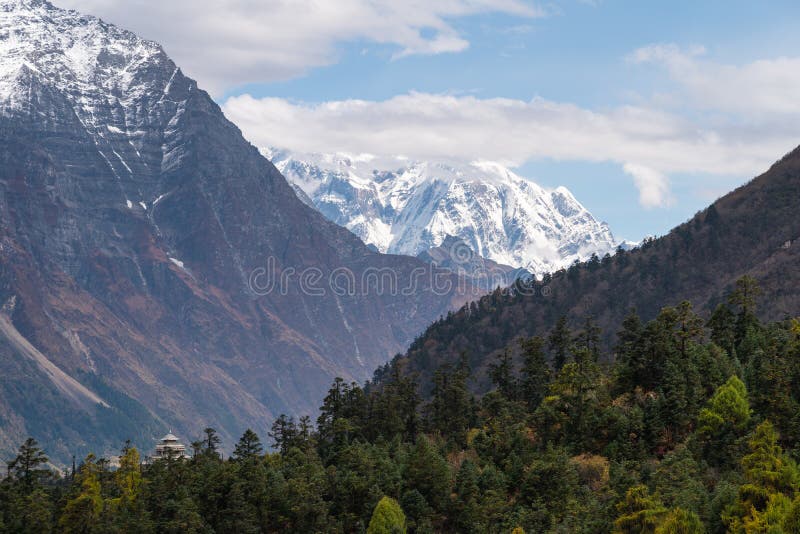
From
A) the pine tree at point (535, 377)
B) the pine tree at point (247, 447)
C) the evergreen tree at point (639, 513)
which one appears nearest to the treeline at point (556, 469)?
the evergreen tree at point (639, 513)

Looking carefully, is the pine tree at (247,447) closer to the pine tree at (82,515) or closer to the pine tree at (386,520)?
the pine tree at (82,515)

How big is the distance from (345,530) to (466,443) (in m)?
36.0

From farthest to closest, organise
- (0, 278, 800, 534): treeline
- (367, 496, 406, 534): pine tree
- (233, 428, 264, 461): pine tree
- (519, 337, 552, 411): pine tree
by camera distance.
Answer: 1. (519, 337, 552, 411): pine tree
2. (233, 428, 264, 461): pine tree
3. (367, 496, 406, 534): pine tree
4. (0, 278, 800, 534): treeline

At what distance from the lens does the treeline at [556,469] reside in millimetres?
126438

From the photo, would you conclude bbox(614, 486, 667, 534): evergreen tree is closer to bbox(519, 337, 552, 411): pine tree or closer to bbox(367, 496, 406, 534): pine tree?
bbox(367, 496, 406, 534): pine tree

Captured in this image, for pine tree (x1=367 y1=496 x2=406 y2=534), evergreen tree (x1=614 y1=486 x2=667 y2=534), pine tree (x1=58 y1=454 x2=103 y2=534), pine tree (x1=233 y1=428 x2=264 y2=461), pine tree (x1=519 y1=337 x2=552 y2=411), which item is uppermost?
pine tree (x1=519 y1=337 x2=552 y2=411)

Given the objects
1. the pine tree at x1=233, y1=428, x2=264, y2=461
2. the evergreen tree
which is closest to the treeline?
the evergreen tree

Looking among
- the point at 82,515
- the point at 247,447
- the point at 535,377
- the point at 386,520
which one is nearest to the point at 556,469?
the point at 386,520

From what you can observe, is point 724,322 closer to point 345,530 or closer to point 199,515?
point 345,530

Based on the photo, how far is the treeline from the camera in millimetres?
126438

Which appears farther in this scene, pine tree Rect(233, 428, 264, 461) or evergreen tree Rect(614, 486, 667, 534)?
pine tree Rect(233, 428, 264, 461)

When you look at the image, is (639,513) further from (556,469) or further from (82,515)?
(82,515)

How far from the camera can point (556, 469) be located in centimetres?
14375

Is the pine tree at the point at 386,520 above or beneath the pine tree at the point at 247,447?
beneath
